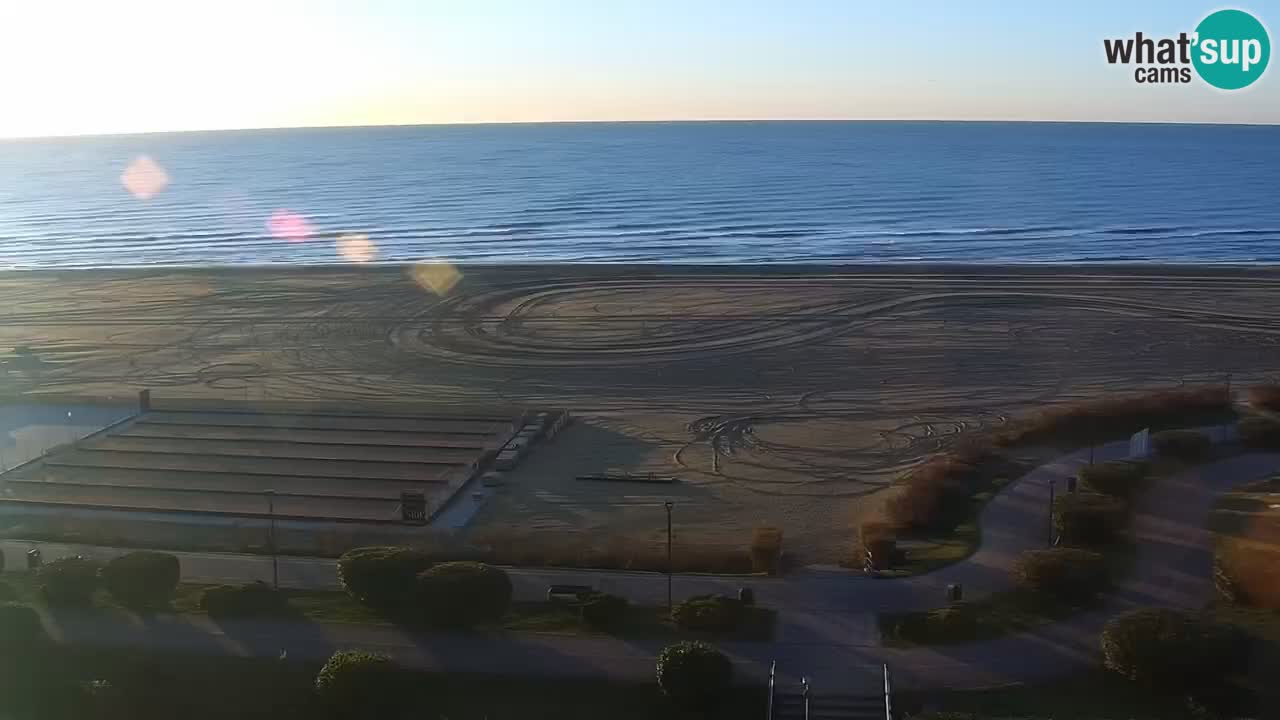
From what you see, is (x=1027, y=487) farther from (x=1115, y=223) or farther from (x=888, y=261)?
(x=1115, y=223)

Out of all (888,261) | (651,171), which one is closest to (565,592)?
(888,261)

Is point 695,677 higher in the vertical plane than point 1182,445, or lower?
lower

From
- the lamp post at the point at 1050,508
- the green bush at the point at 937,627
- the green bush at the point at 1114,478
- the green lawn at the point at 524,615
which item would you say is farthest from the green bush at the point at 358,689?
the green bush at the point at 1114,478

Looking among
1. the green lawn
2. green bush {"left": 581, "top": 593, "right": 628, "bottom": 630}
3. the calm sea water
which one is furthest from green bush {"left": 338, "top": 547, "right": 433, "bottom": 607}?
the calm sea water

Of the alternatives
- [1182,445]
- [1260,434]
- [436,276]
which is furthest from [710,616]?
Result: [436,276]

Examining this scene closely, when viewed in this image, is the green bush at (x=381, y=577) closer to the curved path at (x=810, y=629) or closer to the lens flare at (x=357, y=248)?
the curved path at (x=810, y=629)

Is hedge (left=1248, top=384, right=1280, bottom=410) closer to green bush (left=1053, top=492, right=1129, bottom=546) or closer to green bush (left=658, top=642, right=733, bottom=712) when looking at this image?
green bush (left=1053, top=492, right=1129, bottom=546)

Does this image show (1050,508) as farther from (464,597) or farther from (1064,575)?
(464,597)
